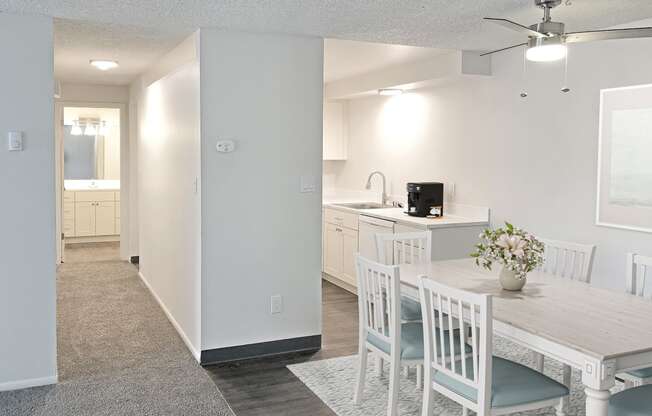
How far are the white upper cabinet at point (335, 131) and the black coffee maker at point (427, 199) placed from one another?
2.05 m

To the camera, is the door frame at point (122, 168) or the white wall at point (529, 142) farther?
the door frame at point (122, 168)

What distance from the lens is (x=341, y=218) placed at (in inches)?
251

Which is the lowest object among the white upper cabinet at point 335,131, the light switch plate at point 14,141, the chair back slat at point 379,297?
the chair back slat at point 379,297

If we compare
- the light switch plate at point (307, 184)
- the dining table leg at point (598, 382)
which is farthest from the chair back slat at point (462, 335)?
the light switch plate at point (307, 184)

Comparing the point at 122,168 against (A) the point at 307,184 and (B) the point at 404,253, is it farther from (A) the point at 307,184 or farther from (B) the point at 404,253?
(B) the point at 404,253

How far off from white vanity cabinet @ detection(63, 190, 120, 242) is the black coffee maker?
19.4ft

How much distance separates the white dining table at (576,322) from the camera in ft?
7.48

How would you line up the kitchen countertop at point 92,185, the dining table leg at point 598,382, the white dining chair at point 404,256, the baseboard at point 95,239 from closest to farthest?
the dining table leg at point 598,382, the white dining chair at point 404,256, the baseboard at point 95,239, the kitchen countertop at point 92,185

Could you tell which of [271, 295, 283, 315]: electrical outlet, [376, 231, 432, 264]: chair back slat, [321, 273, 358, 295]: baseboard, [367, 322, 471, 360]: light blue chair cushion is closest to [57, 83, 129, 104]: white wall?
[321, 273, 358, 295]: baseboard

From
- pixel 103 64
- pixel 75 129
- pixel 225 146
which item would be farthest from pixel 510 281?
pixel 75 129

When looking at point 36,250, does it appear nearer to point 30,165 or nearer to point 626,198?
point 30,165

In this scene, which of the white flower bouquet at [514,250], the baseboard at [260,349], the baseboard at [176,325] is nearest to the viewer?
the white flower bouquet at [514,250]

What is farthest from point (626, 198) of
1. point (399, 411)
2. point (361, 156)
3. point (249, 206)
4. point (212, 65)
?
point (361, 156)

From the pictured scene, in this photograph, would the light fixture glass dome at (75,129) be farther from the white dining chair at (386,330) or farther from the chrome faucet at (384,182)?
the white dining chair at (386,330)
